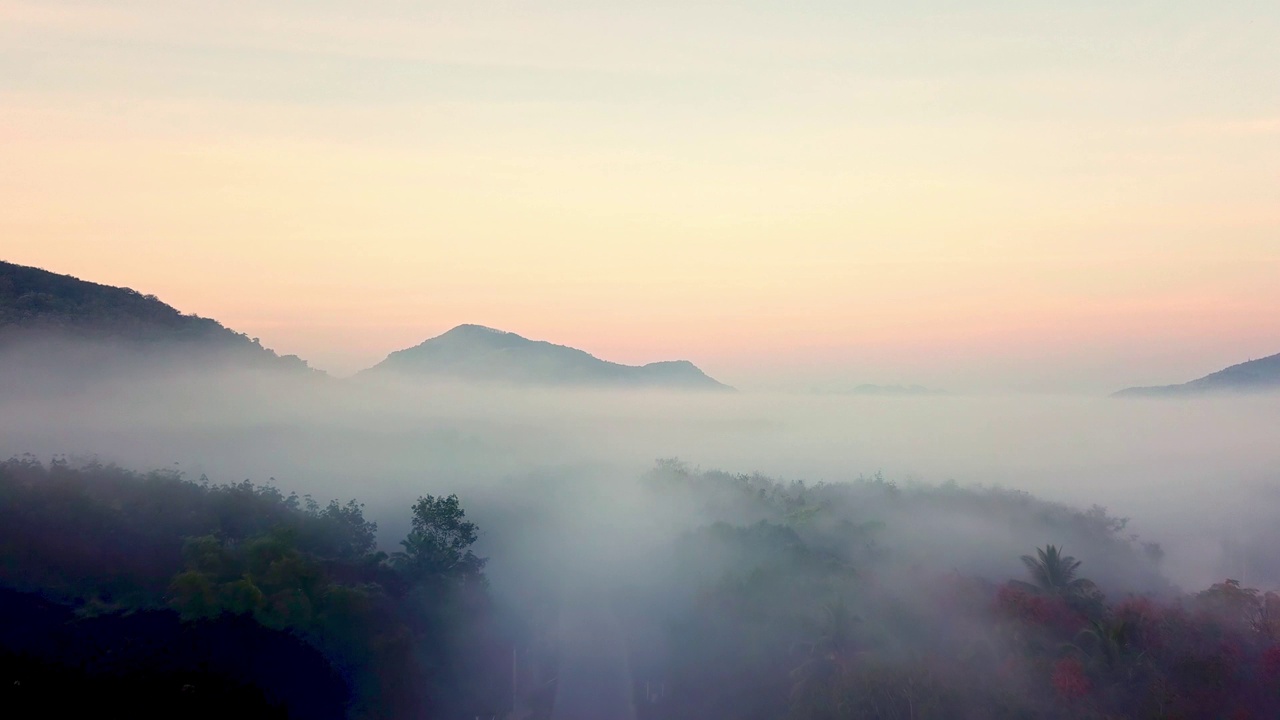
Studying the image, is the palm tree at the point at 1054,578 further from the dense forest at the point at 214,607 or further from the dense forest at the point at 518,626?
the dense forest at the point at 214,607

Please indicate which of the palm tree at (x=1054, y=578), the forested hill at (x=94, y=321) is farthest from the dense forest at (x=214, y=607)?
the forested hill at (x=94, y=321)

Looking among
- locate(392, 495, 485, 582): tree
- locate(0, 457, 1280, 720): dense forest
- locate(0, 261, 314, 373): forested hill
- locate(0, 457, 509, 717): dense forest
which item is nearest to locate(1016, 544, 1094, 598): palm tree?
locate(0, 457, 1280, 720): dense forest

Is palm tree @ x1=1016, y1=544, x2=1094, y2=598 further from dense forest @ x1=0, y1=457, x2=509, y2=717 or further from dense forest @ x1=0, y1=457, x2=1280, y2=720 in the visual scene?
dense forest @ x1=0, y1=457, x2=509, y2=717

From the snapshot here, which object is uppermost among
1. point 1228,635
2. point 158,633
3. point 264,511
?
point 264,511

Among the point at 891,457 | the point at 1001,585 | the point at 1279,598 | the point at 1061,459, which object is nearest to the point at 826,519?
the point at 1001,585

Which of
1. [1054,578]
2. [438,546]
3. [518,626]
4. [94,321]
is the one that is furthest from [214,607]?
[94,321]

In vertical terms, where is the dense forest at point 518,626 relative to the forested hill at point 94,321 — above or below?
below

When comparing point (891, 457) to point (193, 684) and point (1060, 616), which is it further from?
point (193, 684)
